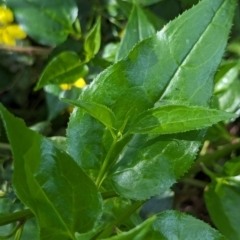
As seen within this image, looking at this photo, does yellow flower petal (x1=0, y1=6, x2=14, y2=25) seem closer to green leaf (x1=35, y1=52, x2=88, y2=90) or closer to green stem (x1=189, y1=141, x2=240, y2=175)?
green leaf (x1=35, y1=52, x2=88, y2=90)

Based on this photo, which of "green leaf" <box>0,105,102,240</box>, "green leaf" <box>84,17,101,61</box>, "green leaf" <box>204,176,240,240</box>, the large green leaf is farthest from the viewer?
"green leaf" <box>84,17,101,61</box>

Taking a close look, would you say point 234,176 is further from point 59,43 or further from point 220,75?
point 59,43

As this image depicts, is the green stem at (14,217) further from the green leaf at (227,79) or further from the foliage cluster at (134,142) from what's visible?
the green leaf at (227,79)

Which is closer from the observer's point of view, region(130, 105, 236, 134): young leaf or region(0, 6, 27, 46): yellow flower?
region(130, 105, 236, 134): young leaf

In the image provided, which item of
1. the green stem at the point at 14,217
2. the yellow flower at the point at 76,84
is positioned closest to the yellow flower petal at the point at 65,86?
the yellow flower at the point at 76,84

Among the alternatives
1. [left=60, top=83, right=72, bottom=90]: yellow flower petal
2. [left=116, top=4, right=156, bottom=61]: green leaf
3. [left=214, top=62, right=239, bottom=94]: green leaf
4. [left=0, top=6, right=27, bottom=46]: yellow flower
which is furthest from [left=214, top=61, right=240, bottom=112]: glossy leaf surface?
[left=0, top=6, right=27, bottom=46]: yellow flower
